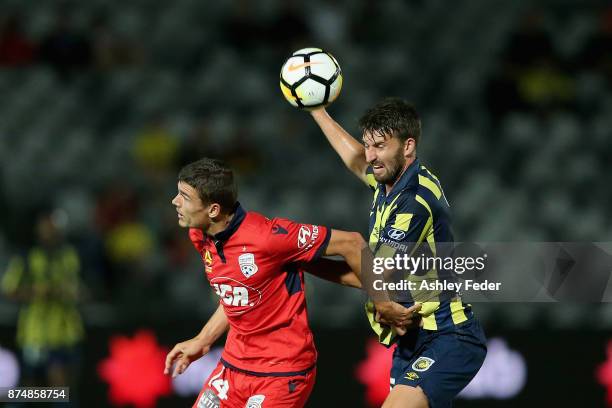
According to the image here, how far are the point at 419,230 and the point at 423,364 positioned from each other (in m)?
0.66

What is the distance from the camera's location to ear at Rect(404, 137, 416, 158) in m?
5.10

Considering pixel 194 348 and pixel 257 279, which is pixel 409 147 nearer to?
pixel 257 279

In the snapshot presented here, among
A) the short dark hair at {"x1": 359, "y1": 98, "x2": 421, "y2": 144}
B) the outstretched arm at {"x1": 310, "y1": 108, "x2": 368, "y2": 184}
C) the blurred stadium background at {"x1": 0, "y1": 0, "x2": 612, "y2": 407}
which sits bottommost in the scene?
the short dark hair at {"x1": 359, "y1": 98, "x2": 421, "y2": 144}

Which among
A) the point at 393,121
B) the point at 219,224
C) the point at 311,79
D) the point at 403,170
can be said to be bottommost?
the point at 219,224

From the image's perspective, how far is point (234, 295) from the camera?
511 centimetres

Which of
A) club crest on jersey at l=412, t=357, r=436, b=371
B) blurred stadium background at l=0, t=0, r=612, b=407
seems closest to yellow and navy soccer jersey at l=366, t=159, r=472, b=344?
club crest on jersey at l=412, t=357, r=436, b=371

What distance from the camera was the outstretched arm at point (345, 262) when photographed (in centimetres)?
512

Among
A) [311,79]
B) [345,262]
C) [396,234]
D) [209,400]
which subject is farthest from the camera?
[311,79]

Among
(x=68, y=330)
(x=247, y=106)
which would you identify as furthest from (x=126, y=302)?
(x=247, y=106)

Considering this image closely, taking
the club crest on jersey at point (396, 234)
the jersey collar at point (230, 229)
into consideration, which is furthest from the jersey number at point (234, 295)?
the club crest on jersey at point (396, 234)

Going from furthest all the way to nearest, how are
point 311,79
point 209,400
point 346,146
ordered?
point 346,146 < point 311,79 < point 209,400

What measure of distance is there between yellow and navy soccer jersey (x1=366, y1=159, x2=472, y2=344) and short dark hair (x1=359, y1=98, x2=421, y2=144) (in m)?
0.18

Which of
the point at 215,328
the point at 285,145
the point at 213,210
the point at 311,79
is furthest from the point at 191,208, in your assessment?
the point at 285,145

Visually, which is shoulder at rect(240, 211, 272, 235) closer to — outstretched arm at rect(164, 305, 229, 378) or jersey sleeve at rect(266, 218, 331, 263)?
jersey sleeve at rect(266, 218, 331, 263)
